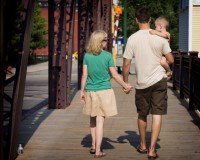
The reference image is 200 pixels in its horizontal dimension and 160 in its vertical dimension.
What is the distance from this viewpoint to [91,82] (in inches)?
253

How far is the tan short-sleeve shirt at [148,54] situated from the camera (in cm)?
632

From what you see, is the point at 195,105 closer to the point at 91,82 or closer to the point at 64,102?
the point at 64,102

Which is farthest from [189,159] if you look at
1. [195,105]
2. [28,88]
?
[28,88]

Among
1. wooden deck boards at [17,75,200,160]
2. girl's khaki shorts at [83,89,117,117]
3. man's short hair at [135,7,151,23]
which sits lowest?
wooden deck boards at [17,75,200,160]

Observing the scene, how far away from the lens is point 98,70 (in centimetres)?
636

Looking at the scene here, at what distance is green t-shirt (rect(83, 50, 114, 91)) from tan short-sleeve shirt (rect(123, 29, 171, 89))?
15.2 inches

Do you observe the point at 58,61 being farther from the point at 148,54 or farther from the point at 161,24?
the point at 148,54

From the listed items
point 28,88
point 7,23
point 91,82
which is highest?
point 7,23

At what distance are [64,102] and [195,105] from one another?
122 inches

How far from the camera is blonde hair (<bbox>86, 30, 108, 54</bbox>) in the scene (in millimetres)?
6246

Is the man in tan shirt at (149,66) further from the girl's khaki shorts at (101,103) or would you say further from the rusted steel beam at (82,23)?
the rusted steel beam at (82,23)

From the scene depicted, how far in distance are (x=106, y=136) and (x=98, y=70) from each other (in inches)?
79.5

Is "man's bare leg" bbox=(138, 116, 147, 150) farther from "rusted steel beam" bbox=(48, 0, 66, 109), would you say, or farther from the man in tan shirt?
"rusted steel beam" bbox=(48, 0, 66, 109)

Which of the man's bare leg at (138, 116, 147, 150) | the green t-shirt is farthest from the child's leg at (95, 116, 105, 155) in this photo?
the man's bare leg at (138, 116, 147, 150)
